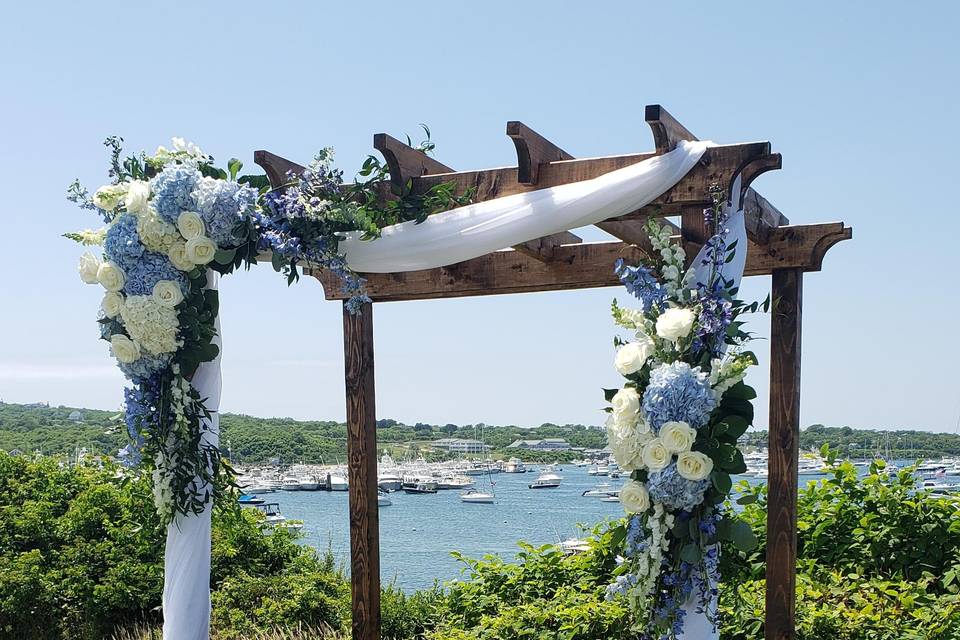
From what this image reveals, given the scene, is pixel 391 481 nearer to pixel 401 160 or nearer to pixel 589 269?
pixel 589 269

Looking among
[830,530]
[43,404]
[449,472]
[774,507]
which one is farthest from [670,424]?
[449,472]

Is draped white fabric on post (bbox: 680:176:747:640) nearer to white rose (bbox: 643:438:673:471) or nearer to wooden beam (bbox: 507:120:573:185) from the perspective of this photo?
white rose (bbox: 643:438:673:471)

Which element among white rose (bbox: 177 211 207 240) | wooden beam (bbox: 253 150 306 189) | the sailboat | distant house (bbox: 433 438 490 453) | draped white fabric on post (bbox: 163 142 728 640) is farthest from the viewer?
the sailboat

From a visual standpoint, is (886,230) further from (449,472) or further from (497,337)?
(449,472)

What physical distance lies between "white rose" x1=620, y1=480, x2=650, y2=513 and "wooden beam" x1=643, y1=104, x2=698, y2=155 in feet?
3.99

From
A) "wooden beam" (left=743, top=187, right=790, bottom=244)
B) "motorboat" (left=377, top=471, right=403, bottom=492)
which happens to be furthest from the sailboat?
"wooden beam" (left=743, top=187, right=790, bottom=244)

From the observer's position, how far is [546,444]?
18.7m

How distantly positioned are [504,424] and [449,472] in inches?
99.0

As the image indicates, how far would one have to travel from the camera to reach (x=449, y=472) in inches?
844

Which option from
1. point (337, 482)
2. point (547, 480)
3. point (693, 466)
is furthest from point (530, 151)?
point (337, 482)

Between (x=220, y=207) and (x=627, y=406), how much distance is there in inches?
69.8

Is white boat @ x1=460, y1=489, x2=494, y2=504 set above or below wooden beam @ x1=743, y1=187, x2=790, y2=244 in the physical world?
below

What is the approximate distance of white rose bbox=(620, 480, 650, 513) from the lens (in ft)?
10.9

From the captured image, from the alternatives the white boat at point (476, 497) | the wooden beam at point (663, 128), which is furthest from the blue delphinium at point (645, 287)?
the white boat at point (476, 497)
